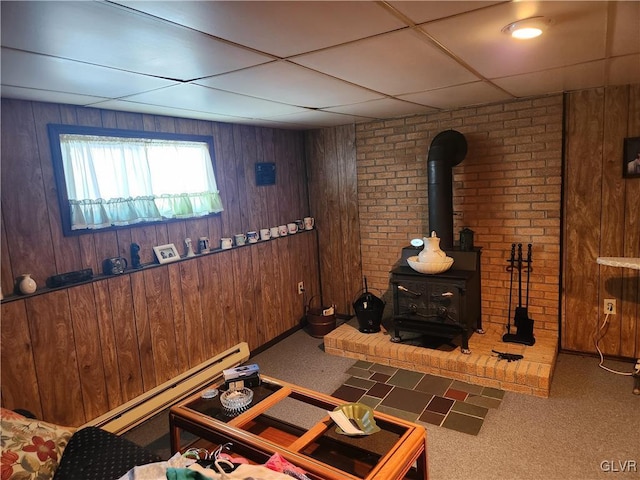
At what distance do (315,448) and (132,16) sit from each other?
190 centimetres

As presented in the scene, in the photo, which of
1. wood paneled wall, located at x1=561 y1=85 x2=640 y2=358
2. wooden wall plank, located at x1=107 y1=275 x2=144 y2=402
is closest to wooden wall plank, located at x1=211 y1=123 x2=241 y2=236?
wooden wall plank, located at x1=107 y1=275 x2=144 y2=402

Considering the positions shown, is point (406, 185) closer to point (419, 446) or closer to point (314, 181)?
point (314, 181)

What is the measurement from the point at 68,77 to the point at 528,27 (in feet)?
6.63

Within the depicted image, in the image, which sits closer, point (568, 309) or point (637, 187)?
point (637, 187)

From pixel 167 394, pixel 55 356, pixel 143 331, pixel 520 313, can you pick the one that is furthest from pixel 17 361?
pixel 520 313

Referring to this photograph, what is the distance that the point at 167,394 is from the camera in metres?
3.01

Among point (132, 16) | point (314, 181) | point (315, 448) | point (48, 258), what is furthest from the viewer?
point (314, 181)

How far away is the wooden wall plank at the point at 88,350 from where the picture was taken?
2.54 metres

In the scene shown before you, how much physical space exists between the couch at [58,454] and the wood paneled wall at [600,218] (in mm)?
3255

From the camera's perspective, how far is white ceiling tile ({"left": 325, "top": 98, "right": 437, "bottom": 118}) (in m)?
3.13

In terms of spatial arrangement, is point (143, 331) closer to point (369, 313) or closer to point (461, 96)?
point (369, 313)

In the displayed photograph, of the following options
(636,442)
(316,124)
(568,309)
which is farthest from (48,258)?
(568,309)

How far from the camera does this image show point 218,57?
5.83 feet

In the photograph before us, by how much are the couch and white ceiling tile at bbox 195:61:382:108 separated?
1820 mm
